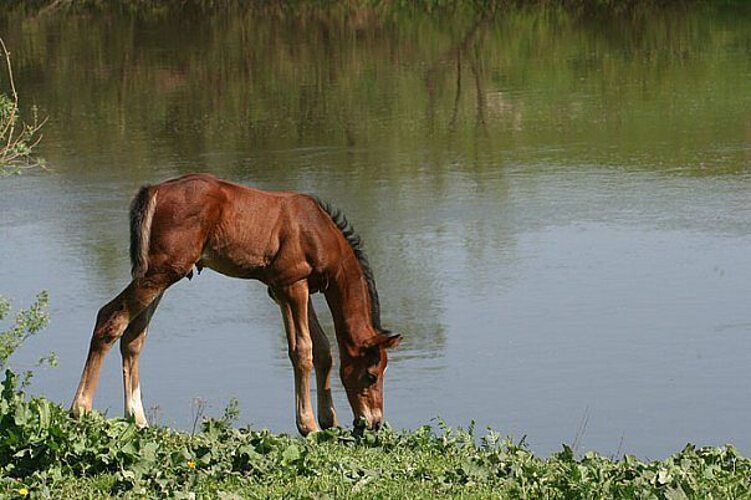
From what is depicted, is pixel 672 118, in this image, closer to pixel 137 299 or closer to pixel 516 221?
pixel 516 221

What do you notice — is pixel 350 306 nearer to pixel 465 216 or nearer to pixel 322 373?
pixel 322 373

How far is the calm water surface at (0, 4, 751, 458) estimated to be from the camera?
9.34m

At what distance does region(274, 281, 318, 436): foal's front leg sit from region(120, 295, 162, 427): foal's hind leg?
2.15 ft

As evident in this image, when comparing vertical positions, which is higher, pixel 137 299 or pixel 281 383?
pixel 137 299

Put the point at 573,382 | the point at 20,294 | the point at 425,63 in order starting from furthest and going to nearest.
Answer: the point at 425,63, the point at 20,294, the point at 573,382

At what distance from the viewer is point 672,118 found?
19172 millimetres

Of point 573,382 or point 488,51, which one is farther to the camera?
point 488,51

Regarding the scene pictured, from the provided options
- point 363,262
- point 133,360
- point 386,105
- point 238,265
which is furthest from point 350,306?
point 386,105

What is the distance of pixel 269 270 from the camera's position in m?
7.78

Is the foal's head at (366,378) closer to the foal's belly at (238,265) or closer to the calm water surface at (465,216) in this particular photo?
the foal's belly at (238,265)

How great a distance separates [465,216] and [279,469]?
814 cm

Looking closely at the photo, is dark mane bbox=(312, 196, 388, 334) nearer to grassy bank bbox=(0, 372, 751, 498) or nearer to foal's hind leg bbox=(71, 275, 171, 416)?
foal's hind leg bbox=(71, 275, 171, 416)

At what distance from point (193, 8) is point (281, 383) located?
33.1 m

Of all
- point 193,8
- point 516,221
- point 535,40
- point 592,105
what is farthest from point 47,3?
point 516,221
